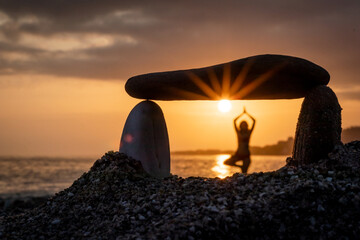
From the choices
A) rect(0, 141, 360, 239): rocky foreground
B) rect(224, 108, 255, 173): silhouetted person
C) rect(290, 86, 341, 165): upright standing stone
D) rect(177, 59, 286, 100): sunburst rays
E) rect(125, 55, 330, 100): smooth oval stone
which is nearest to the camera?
rect(0, 141, 360, 239): rocky foreground

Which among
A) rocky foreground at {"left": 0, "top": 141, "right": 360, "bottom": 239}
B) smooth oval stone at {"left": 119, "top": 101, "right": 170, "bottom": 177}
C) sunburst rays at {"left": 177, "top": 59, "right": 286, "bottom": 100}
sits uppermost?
sunburst rays at {"left": 177, "top": 59, "right": 286, "bottom": 100}

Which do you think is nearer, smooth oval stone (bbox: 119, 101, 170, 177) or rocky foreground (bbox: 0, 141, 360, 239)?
rocky foreground (bbox: 0, 141, 360, 239)

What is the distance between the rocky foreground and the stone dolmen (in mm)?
665

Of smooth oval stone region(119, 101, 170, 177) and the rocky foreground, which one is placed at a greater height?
smooth oval stone region(119, 101, 170, 177)

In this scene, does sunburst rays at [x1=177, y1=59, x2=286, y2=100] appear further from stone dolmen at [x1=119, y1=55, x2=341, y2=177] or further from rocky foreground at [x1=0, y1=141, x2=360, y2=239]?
rocky foreground at [x1=0, y1=141, x2=360, y2=239]

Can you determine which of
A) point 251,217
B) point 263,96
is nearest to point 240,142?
point 263,96

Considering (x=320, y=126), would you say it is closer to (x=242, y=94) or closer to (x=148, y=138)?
(x=242, y=94)

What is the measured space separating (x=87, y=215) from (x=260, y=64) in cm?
437

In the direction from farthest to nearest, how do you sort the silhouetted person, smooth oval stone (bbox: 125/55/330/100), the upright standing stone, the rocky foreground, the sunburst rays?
the silhouetted person
the sunburst rays
smooth oval stone (bbox: 125/55/330/100)
the upright standing stone
the rocky foreground

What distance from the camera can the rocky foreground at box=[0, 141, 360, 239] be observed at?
466cm

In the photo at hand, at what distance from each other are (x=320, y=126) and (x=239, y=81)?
75.1 inches

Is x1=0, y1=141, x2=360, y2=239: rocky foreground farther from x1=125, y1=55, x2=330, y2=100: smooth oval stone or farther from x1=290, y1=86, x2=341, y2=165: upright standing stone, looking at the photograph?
x1=125, y1=55, x2=330, y2=100: smooth oval stone

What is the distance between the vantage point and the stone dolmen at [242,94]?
24.4ft

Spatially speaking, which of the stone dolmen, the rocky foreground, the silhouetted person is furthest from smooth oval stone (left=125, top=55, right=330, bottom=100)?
the silhouetted person
